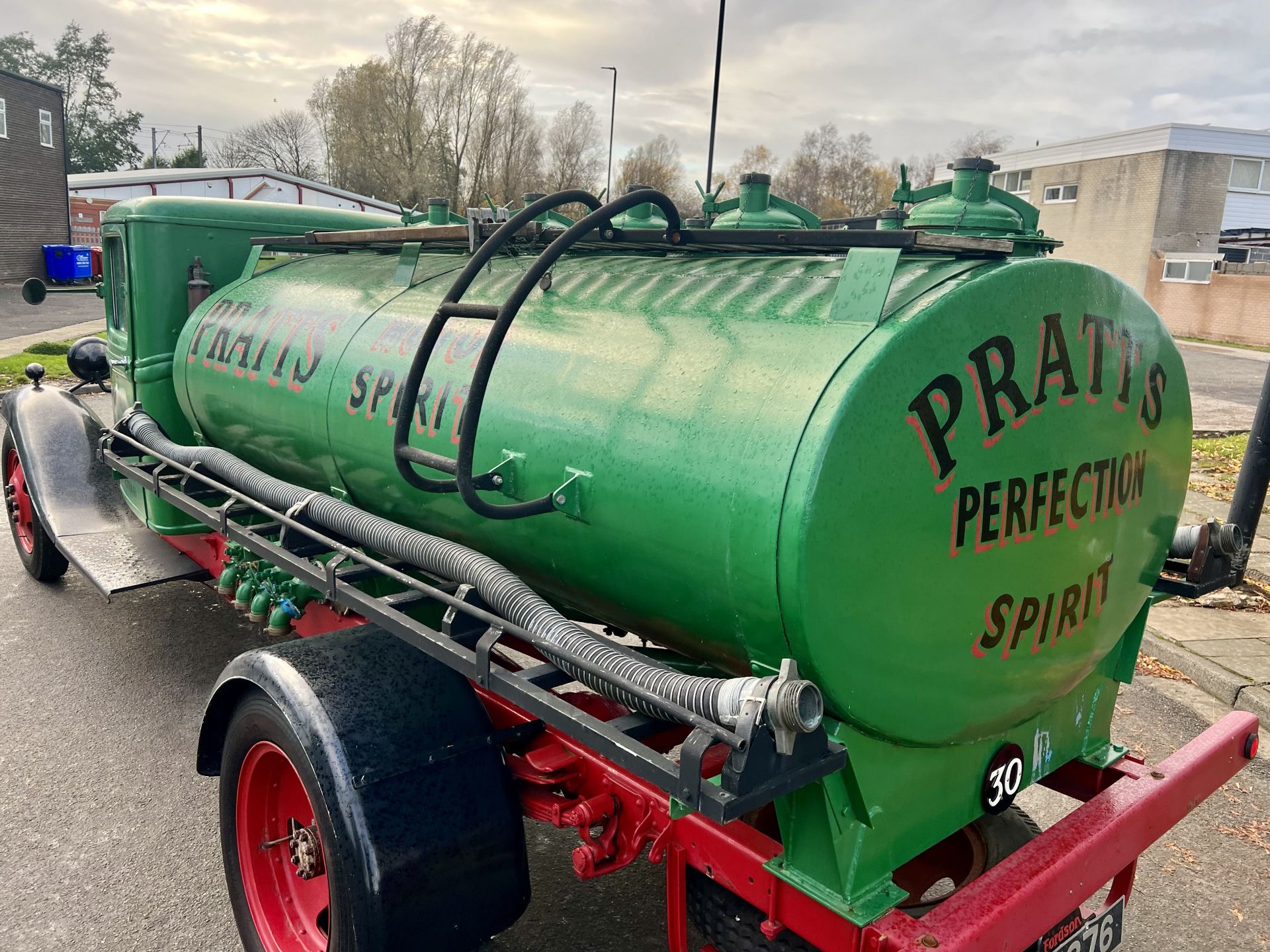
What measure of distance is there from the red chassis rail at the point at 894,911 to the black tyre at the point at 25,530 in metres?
4.67

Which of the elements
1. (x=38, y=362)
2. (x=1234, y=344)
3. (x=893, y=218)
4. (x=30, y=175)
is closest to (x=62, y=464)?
(x=893, y=218)

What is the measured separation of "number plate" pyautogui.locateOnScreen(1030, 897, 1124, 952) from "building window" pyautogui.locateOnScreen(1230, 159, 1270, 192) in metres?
44.8

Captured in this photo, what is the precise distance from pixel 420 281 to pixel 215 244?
6.46 ft

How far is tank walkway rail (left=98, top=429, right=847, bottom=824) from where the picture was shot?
1.71 m

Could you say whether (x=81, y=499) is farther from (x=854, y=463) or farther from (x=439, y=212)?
(x=854, y=463)

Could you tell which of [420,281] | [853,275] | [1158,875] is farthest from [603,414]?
[1158,875]

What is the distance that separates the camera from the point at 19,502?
6340 mm

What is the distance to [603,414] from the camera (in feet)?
7.99

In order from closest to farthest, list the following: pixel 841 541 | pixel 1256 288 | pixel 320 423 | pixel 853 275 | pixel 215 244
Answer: pixel 841 541 < pixel 853 275 < pixel 320 423 < pixel 215 244 < pixel 1256 288

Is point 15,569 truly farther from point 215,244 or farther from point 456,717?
point 456,717

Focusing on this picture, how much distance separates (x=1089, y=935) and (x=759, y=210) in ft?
8.37

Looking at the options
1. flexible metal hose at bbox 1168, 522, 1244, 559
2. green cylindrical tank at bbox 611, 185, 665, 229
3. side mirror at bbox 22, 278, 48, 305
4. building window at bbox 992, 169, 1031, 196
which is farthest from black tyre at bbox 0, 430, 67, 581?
building window at bbox 992, 169, 1031, 196

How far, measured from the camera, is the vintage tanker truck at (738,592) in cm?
197

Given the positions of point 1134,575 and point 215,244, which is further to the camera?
point 215,244
